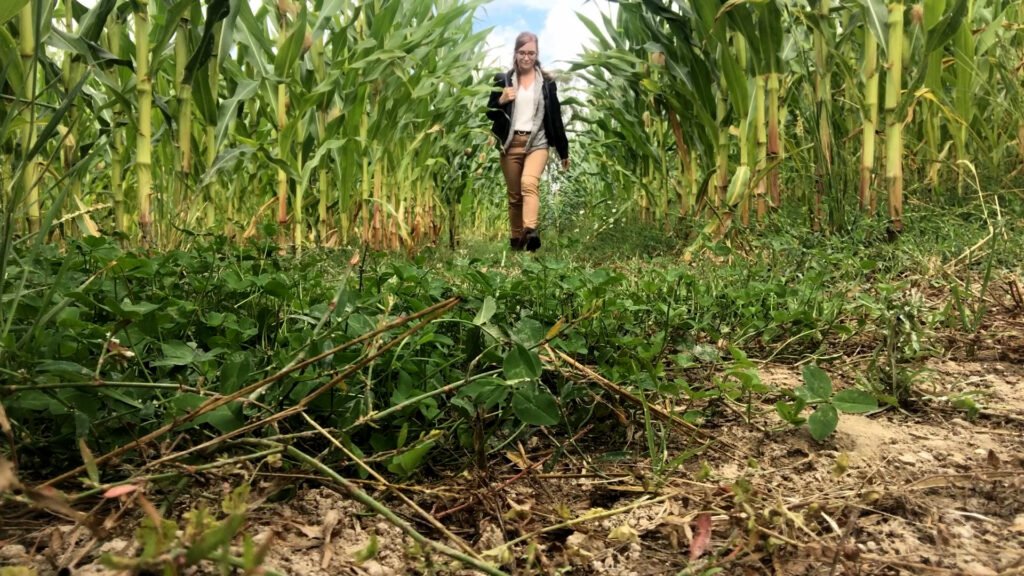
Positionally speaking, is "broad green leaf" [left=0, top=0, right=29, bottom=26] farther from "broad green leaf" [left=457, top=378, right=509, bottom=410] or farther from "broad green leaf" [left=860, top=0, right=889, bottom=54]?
"broad green leaf" [left=860, top=0, right=889, bottom=54]

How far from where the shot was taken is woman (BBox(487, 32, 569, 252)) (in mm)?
5953

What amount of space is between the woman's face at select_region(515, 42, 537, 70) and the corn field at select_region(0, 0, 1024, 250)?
0.61 meters

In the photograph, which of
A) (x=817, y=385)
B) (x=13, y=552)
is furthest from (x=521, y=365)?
(x=13, y=552)

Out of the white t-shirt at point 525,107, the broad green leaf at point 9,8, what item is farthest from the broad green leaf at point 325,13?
the broad green leaf at point 9,8

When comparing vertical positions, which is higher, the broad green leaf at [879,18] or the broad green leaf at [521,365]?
the broad green leaf at [879,18]

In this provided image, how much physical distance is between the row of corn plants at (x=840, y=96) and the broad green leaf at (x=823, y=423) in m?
2.13

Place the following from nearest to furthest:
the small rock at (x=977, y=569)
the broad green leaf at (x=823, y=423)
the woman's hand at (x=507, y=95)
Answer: the small rock at (x=977, y=569), the broad green leaf at (x=823, y=423), the woman's hand at (x=507, y=95)

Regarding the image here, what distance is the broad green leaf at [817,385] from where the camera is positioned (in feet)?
3.79

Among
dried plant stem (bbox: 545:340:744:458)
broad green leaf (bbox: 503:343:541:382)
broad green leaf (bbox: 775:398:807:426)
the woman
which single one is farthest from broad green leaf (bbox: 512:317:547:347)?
the woman

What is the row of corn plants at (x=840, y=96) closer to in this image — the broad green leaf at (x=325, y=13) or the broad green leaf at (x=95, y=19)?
the broad green leaf at (x=325, y=13)

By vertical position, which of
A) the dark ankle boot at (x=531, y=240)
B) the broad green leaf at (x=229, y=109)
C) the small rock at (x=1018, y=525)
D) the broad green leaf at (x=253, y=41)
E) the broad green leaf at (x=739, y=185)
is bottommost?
the small rock at (x=1018, y=525)

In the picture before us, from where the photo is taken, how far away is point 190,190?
10.0 feet

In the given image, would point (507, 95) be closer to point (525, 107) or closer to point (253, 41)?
point (525, 107)

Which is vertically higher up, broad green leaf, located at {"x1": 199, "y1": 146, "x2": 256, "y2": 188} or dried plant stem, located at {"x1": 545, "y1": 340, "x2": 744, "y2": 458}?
broad green leaf, located at {"x1": 199, "y1": 146, "x2": 256, "y2": 188}
